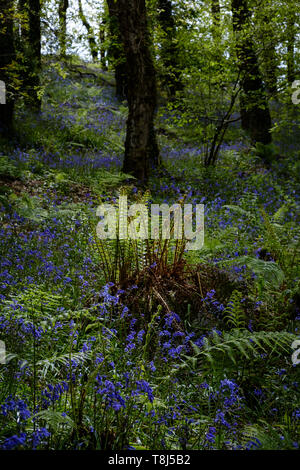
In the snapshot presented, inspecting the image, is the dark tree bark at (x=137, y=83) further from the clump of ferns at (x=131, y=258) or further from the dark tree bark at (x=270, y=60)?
the clump of ferns at (x=131, y=258)

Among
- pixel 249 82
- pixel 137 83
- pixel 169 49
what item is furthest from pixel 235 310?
pixel 169 49

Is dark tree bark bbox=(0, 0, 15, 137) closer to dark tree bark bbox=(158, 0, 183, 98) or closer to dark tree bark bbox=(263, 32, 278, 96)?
dark tree bark bbox=(158, 0, 183, 98)

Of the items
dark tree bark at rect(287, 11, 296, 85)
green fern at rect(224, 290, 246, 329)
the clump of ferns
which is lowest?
green fern at rect(224, 290, 246, 329)

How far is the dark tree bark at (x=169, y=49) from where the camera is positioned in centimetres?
1001

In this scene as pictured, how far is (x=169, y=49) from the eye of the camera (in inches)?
462

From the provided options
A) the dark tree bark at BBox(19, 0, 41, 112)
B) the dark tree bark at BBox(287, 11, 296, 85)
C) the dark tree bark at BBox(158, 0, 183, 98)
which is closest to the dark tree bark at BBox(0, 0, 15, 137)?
the dark tree bark at BBox(19, 0, 41, 112)

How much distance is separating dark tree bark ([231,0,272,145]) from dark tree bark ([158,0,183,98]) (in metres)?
1.50

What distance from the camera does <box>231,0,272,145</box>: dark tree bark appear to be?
8977 millimetres

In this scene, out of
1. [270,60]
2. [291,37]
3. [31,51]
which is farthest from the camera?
[31,51]

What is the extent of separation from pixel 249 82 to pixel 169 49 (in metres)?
2.57

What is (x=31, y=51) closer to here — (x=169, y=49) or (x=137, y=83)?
(x=169, y=49)
